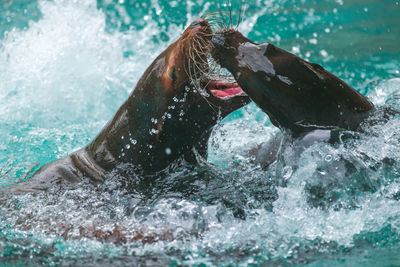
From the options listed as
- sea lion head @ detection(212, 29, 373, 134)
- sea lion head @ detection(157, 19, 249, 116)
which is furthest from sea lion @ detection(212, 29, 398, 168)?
sea lion head @ detection(157, 19, 249, 116)

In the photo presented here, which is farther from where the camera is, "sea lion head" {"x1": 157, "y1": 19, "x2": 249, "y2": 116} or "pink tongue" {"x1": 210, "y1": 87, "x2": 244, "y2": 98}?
"pink tongue" {"x1": 210, "y1": 87, "x2": 244, "y2": 98}

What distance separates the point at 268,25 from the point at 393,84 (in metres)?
3.31

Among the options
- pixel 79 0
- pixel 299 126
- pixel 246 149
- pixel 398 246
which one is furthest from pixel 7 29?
pixel 398 246

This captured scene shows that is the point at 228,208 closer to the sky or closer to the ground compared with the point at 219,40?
closer to the ground

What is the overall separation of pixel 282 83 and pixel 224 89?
1.70ft

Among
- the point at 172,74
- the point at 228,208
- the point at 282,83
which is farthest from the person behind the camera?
the point at 172,74

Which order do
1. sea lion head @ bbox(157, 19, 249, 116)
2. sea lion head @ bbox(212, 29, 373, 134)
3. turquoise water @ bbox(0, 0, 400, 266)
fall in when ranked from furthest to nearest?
sea lion head @ bbox(157, 19, 249, 116)
sea lion head @ bbox(212, 29, 373, 134)
turquoise water @ bbox(0, 0, 400, 266)

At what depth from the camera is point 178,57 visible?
371 centimetres

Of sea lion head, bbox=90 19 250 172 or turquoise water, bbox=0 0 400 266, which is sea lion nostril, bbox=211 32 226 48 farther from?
turquoise water, bbox=0 0 400 266

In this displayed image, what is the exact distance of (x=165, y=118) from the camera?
3.82 meters

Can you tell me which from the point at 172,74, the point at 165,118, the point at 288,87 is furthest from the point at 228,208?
the point at 172,74

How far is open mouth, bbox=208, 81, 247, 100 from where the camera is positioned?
372 centimetres

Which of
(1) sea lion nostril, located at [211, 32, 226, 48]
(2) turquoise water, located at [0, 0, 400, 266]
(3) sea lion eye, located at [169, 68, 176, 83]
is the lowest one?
(2) turquoise water, located at [0, 0, 400, 266]

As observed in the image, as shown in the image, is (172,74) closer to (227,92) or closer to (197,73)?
(197,73)
